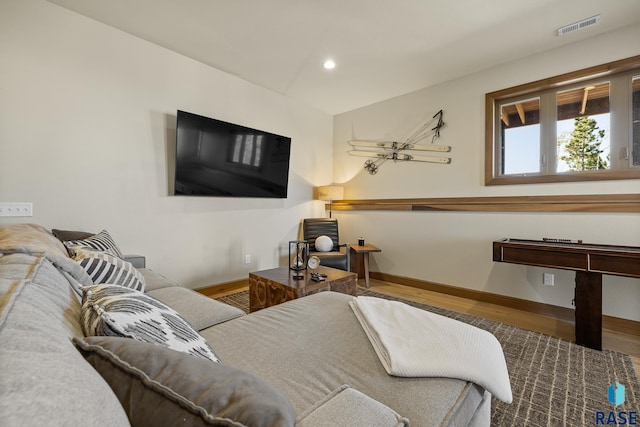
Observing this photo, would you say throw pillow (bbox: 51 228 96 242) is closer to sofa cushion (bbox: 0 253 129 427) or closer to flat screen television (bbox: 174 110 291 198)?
flat screen television (bbox: 174 110 291 198)

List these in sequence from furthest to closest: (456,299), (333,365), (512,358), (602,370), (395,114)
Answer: (395,114) < (456,299) < (512,358) < (602,370) < (333,365)

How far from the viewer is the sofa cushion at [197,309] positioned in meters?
1.47

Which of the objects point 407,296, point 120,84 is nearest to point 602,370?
point 407,296

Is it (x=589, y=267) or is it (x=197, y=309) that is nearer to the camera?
(x=197, y=309)

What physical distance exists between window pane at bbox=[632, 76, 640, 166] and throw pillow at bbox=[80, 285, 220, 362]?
367cm

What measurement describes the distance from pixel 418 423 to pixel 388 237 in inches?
134

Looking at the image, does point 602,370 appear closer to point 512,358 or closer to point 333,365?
point 512,358

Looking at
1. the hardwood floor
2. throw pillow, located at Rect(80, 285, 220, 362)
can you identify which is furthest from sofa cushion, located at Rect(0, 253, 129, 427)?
the hardwood floor

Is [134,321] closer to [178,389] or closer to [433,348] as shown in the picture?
[178,389]

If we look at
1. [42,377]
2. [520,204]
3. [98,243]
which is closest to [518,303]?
[520,204]

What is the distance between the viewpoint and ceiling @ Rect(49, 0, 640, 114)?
230cm

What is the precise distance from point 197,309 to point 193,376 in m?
1.13

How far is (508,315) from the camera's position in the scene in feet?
9.36

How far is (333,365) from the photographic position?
1.02 meters
